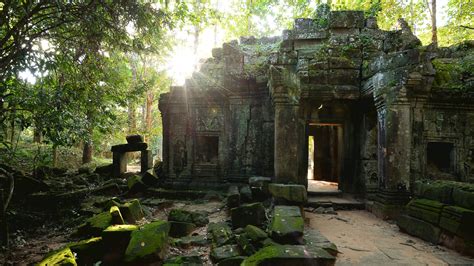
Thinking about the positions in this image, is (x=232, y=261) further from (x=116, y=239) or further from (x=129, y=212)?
(x=129, y=212)

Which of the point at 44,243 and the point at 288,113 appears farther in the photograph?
the point at 288,113

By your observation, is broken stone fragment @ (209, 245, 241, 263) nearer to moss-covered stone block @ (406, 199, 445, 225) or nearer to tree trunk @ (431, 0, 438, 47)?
moss-covered stone block @ (406, 199, 445, 225)

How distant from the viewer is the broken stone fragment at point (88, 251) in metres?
3.98

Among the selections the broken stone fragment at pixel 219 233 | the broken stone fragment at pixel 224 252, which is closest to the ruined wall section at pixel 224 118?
the broken stone fragment at pixel 219 233

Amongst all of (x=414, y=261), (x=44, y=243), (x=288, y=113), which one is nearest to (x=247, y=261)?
(x=414, y=261)

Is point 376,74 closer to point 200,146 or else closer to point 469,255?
point 469,255

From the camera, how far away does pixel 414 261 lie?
3703 millimetres

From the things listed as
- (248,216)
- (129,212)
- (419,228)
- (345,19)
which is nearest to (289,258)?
(248,216)

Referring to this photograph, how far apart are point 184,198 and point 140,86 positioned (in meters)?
5.34

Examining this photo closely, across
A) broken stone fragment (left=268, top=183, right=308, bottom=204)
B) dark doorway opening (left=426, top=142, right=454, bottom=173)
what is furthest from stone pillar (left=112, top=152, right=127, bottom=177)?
dark doorway opening (left=426, top=142, right=454, bottom=173)

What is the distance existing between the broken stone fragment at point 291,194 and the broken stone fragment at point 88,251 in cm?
325

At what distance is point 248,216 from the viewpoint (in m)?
4.89

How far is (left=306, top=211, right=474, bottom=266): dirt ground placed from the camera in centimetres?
372

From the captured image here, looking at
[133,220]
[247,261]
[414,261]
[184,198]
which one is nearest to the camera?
[247,261]
